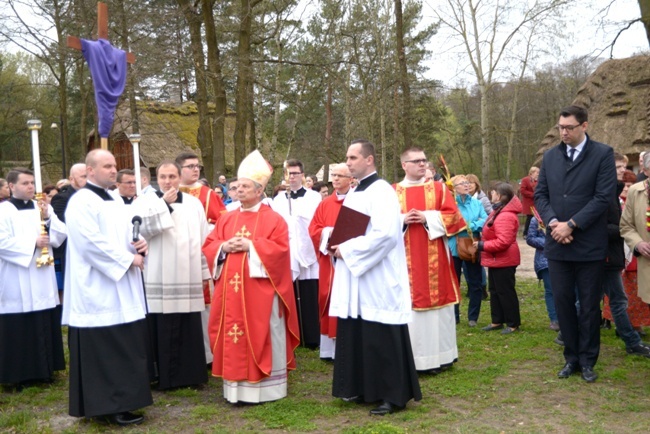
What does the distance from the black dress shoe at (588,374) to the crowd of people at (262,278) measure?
12mm

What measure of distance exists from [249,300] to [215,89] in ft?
33.2

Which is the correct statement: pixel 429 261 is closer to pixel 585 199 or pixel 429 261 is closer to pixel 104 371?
pixel 585 199

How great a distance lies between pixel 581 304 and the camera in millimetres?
5883

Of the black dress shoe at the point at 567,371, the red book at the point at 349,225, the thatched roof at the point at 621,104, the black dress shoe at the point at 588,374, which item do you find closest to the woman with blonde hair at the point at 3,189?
the red book at the point at 349,225

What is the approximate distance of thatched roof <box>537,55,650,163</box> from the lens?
1602cm

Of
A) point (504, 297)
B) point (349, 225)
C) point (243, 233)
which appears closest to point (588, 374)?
point (504, 297)

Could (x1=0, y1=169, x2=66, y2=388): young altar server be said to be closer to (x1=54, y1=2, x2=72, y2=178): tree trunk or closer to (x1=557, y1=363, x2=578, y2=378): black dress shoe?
(x1=557, y1=363, x2=578, y2=378): black dress shoe

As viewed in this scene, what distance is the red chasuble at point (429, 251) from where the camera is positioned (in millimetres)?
6609

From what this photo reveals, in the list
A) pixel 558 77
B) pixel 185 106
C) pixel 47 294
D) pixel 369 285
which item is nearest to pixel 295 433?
pixel 369 285

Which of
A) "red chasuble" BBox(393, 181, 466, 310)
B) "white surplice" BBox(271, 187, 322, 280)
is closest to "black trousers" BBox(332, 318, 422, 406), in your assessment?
"red chasuble" BBox(393, 181, 466, 310)

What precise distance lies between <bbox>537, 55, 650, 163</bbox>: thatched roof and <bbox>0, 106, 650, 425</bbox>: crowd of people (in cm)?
972

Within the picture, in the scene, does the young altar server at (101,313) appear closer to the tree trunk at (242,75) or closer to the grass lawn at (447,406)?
the grass lawn at (447,406)

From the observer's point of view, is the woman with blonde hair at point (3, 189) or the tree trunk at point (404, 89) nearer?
the woman with blonde hair at point (3, 189)

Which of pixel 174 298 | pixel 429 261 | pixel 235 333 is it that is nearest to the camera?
pixel 235 333
